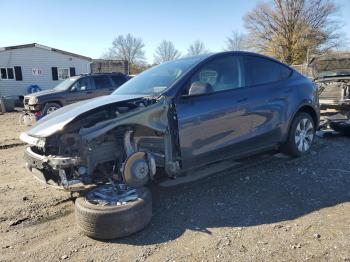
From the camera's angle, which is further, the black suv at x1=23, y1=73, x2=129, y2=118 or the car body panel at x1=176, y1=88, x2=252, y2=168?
the black suv at x1=23, y1=73, x2=129, y2=118

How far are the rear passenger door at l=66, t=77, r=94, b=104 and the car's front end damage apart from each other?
1037 cm

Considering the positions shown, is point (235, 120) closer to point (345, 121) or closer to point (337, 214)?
point (337, 214)

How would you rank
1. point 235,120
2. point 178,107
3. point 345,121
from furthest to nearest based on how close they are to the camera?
point 345,121 < point 235,120 < point 178,107

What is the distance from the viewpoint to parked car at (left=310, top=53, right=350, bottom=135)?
26.8 feet

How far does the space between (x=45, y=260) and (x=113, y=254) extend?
0.63 m

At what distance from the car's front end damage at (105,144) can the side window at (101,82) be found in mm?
10760

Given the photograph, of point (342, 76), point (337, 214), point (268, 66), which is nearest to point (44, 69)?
point (342, 76)

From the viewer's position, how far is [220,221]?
3.96 meters

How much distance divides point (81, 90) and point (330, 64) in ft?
30.4

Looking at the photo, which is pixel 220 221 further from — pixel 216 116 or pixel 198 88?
pixel 198 88

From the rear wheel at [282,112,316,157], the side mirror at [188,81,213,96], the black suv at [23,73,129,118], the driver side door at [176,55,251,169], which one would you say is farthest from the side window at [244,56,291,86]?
the black suv at [23,73,129,118]

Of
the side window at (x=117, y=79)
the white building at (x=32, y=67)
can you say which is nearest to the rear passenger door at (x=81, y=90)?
the side window at (x=117, y=79)

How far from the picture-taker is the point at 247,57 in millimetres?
5344

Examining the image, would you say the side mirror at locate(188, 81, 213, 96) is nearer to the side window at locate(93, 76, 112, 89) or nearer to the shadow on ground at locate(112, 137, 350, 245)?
the shadow on ground at locate(112, 137, 350, 245)
